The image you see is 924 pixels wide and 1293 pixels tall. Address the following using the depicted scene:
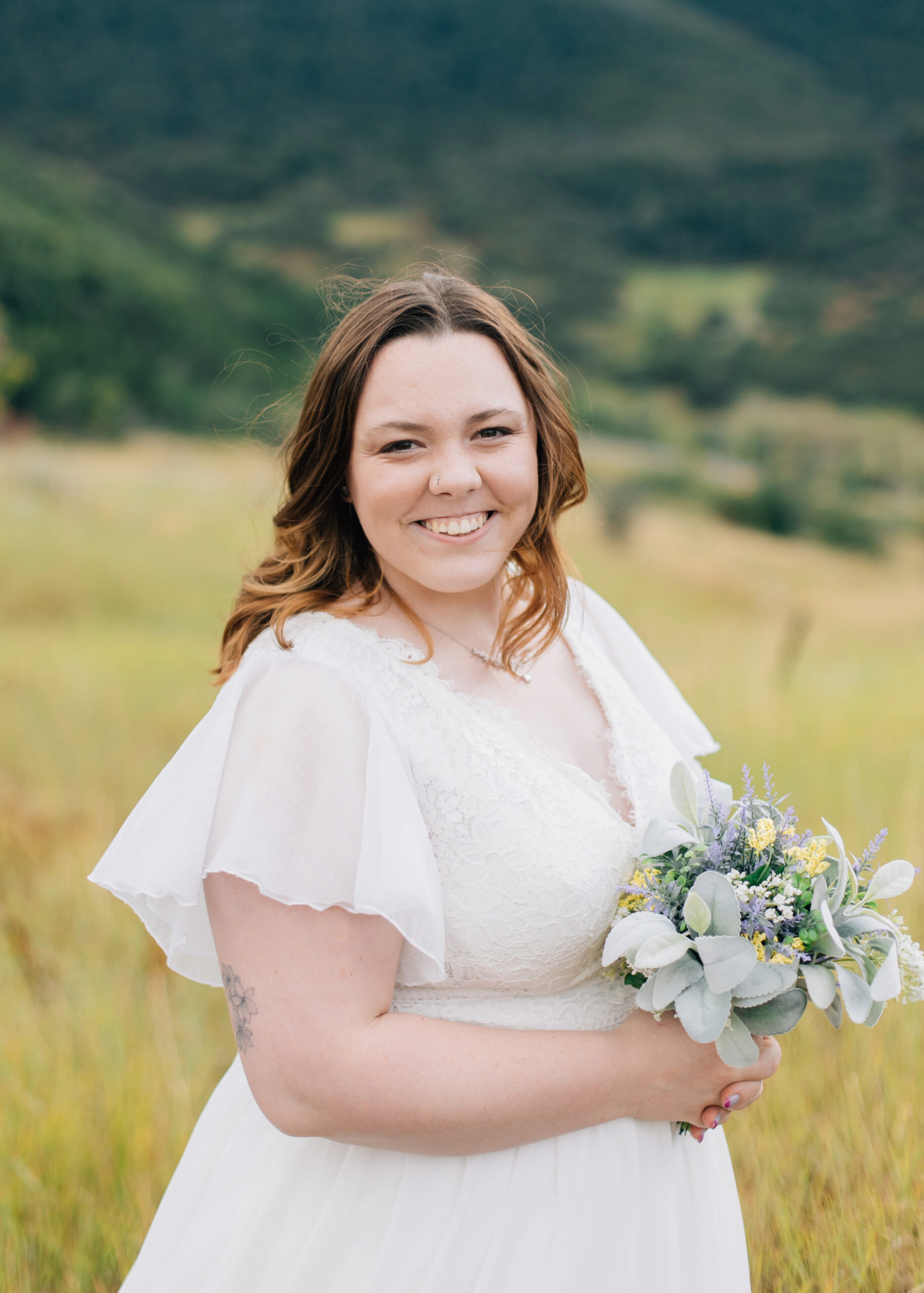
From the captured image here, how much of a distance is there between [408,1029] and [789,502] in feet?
104

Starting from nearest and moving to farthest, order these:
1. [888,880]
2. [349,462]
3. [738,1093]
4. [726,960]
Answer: [726,960] < [888,880] < [738,1093] < [349,462]

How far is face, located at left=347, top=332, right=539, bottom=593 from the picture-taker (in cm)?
147

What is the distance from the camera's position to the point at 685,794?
1438 millimetres

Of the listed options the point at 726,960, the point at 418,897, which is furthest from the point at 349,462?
the point at 726,960

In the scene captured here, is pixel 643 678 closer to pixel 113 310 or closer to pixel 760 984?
pixel 760 984

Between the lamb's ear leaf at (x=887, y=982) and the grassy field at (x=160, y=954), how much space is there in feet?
2.09

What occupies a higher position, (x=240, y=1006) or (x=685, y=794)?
(x=685, y=794)

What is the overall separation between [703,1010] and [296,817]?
591 mm

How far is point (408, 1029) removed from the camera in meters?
1.28

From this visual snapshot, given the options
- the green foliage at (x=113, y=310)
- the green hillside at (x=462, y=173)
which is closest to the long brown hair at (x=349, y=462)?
the green foliage at (x=113, y=310)

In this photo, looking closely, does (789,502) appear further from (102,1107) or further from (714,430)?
(102,1107)

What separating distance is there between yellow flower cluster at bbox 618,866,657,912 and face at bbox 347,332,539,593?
523mm

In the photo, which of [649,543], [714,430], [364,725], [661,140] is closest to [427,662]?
[364,725]

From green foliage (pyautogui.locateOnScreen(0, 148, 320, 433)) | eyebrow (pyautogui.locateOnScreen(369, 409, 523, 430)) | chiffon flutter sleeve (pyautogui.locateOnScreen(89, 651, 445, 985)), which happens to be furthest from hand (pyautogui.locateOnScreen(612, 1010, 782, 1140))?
green foliage (pyautogui.locateOnScreen(0, 148, 320, 433))
